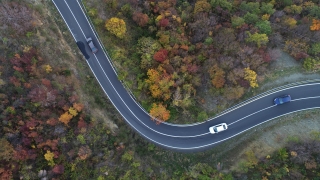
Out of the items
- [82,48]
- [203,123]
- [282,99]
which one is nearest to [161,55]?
[203,123]

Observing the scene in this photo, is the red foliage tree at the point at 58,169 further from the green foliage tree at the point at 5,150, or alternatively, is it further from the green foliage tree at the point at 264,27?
the green foliage tree at the point at 264,27

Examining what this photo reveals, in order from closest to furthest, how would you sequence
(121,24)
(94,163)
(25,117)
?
(25,117) → (94,163) → (121,24)

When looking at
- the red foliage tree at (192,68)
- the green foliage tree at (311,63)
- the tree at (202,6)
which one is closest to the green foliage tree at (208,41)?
the red foliage tree at (192,68)

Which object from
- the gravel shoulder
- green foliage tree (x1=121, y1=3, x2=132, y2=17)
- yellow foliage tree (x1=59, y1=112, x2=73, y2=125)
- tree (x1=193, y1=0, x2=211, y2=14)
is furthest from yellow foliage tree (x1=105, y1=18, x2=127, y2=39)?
the gravel shoulder

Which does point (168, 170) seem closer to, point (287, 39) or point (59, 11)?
point (287, 39)

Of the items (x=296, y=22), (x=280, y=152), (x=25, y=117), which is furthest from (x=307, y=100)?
(x=25, y=117)
